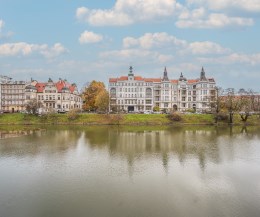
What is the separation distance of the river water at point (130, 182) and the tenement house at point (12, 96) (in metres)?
67.6

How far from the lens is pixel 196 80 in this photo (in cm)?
10912

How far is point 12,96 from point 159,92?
51991mm

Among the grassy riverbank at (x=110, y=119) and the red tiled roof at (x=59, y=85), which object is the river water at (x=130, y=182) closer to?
the grassy riverbank at (x=110, y=119)

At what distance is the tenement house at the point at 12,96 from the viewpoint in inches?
3821

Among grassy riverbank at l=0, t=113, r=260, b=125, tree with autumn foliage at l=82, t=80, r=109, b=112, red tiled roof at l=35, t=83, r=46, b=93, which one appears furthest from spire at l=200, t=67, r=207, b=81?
red tiled roof at l=35, t=83, r=46, b=93

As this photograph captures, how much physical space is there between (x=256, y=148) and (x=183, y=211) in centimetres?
2378

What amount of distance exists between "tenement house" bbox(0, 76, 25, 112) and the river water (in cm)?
6755

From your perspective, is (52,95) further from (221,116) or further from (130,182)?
(130,182)

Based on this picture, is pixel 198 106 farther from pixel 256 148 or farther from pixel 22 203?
pixel 22 203

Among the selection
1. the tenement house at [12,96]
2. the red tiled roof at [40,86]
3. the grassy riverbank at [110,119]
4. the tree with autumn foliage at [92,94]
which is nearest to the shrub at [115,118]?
the grassy riverbank at [110,119]

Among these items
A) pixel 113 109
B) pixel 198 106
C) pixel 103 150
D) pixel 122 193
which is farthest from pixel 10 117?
pixel 122 193

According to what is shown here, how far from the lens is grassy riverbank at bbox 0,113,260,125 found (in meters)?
75.9

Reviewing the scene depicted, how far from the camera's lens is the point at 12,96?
9781cm

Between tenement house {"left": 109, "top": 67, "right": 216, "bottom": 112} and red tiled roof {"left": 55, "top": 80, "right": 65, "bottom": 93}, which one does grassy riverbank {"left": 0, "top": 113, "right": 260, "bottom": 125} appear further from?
tenement house {"left": 109, "top": 67, "right": 216, "bottom": 112}
